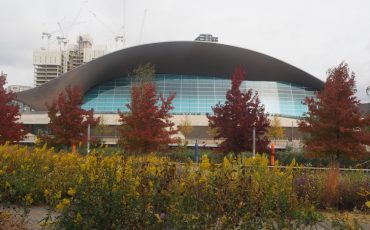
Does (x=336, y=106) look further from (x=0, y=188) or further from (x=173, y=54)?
(x=173, y=54)

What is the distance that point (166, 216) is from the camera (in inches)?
189

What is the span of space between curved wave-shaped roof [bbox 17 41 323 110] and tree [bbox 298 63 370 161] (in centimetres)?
3808

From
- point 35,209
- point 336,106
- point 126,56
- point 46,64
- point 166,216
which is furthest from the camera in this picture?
point 46,64

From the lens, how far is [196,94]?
62469 millimetres

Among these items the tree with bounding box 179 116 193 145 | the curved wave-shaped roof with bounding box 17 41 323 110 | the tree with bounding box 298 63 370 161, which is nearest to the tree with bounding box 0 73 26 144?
the tree with bounding box 298 63 370 161

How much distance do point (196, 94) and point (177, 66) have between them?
5.55 metres

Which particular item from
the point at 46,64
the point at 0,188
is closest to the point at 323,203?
the point at 0,188

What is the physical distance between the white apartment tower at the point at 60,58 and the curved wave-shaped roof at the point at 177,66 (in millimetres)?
112700

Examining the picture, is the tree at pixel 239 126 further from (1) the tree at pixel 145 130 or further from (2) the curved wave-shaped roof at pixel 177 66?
(2) the curved wave-shaped roof at pixel 177 66

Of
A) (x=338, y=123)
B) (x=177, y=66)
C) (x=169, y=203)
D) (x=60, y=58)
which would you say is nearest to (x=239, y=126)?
(x=338, y=123)

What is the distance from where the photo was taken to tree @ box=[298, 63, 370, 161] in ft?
64.3

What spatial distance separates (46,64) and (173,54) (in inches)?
5139

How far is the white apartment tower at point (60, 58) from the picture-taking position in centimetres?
17538

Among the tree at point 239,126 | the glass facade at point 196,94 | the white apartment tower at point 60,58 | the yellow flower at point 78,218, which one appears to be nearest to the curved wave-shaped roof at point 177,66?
the glass facade at point 196,94
